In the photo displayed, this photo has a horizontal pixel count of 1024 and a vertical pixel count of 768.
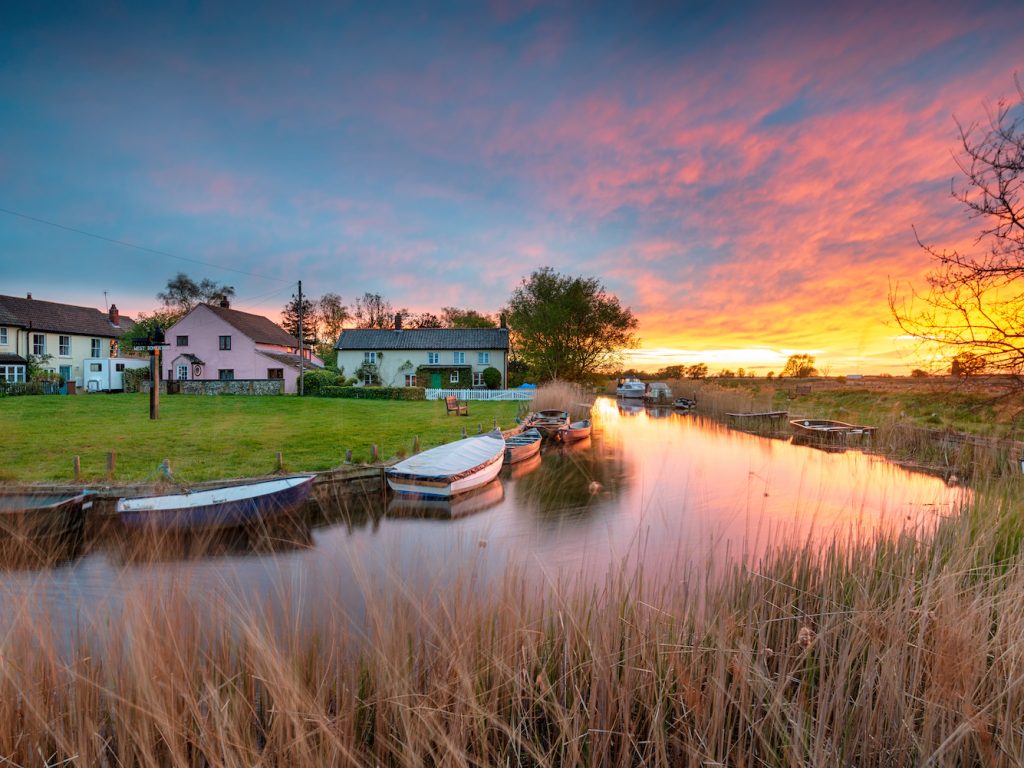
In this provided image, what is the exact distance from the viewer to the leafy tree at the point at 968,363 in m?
6.65

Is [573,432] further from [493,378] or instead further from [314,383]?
[314,383]

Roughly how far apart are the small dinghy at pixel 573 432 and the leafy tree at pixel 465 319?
4803 centimetres

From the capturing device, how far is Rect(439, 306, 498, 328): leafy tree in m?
69.4

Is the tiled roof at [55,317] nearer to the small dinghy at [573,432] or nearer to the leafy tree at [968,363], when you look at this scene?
the small dinghy at [573,432]

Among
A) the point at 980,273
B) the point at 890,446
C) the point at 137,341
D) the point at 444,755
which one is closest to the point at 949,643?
the point at 444,755

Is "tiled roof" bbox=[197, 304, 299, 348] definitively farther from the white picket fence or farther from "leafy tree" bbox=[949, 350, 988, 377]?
"leafy tree" bbox=[949, 350, 988, 377]

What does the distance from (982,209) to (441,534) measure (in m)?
9.86

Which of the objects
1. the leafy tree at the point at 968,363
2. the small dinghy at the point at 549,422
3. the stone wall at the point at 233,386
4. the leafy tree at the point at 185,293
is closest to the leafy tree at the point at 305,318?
the leafy tree at the point at 185,293

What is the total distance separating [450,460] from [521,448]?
16.8 feet

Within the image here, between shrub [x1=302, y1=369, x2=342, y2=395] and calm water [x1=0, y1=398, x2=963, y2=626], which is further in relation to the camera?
shrub [x1=302, y1=369, x2=342, y2=395]

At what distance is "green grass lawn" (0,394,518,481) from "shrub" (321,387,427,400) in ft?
21.3

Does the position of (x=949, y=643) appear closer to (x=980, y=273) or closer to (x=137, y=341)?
(x=980, y=273)

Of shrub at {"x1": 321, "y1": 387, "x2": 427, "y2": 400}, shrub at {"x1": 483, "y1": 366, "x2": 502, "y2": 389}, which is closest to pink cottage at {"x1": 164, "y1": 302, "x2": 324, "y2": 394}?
shrub at {"x1": 321, "y1": 387, "x2": 427, "y2": 400}

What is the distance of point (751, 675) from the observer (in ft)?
9.34
